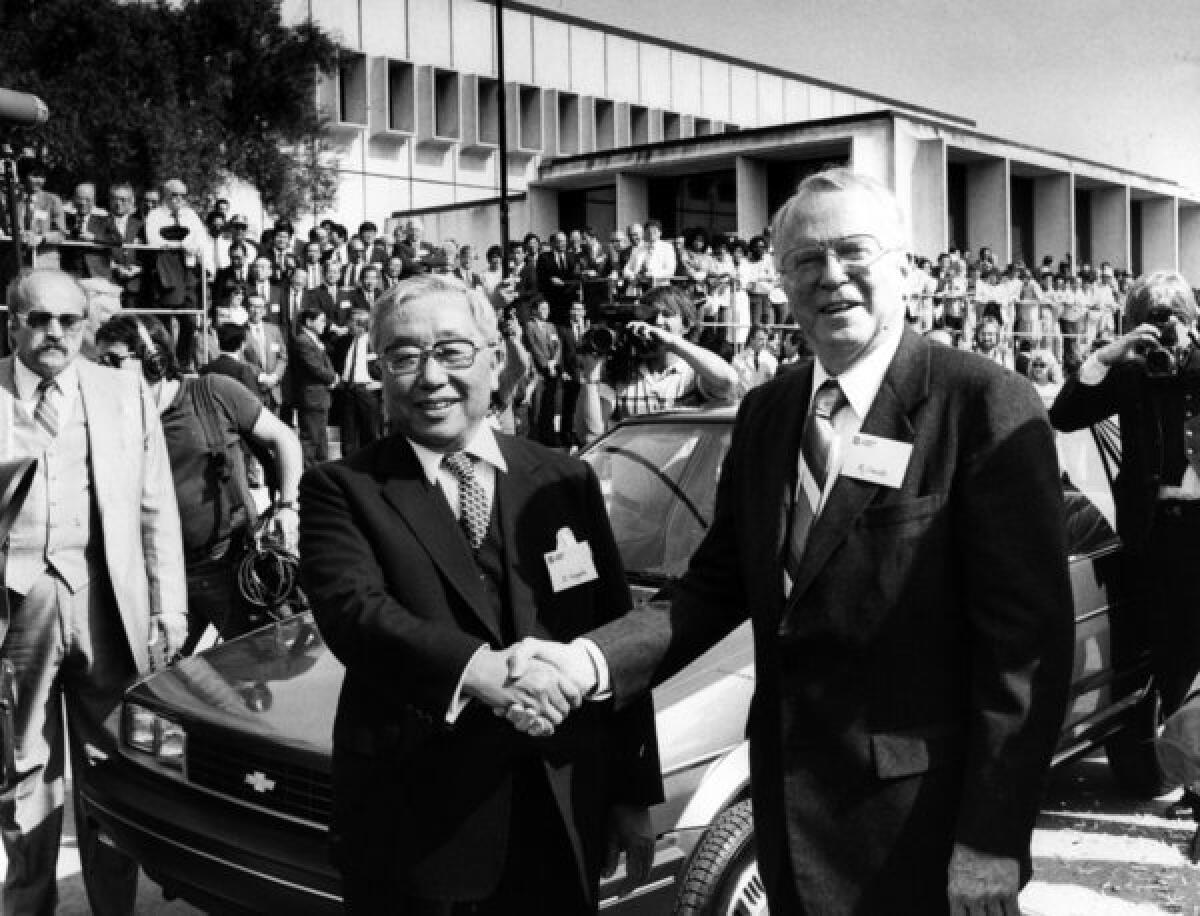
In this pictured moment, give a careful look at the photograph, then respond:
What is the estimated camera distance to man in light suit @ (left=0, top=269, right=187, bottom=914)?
4012mm

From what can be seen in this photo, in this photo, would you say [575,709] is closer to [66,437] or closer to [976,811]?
[976,811]

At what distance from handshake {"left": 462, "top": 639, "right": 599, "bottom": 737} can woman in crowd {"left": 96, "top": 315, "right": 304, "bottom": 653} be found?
2804 mm

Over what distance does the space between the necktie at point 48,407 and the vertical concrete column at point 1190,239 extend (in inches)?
2061

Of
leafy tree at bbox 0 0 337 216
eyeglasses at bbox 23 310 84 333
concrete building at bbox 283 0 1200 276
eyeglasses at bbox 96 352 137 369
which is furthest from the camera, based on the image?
concrete building at bbox 283 0 1200 276

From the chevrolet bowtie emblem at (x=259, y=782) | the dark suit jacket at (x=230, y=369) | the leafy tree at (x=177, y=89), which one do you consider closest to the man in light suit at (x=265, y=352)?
the dark suit jacket at (x=230, y=369)

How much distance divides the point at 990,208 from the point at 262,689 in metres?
37.1

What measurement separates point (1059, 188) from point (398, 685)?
43.1 meters

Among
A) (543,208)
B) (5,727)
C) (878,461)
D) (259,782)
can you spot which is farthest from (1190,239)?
(5,727)

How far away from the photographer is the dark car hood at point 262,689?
365 cm

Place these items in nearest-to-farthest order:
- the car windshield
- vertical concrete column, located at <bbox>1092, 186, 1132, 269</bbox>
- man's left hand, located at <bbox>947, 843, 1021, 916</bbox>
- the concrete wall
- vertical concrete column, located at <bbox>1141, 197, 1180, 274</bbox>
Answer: man's left hand, located at <bbox>947, 843, 1021, 916</bbox> → the car windshield → vertical concrete column, located at <bbox>1092, 186, 1132, 269</bbox> → vertical concrete column, located at <bbox>1141, 197, 1180, 274</bbox> → the concrete wall

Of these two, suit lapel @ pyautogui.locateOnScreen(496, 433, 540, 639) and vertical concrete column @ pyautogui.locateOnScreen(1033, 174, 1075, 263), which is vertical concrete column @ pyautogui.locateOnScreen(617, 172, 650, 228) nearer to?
vertical concrete column @ pyautogui.locateOnScreen(1033, 174, 1075, 263)

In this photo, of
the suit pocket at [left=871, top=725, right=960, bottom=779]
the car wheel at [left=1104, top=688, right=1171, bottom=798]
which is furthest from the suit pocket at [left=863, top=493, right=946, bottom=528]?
the car wheel at [left=1104, top=688, right=1171, bottom=798]

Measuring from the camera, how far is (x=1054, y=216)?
139ft

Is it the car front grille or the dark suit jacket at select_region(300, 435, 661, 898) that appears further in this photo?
the car front grille
